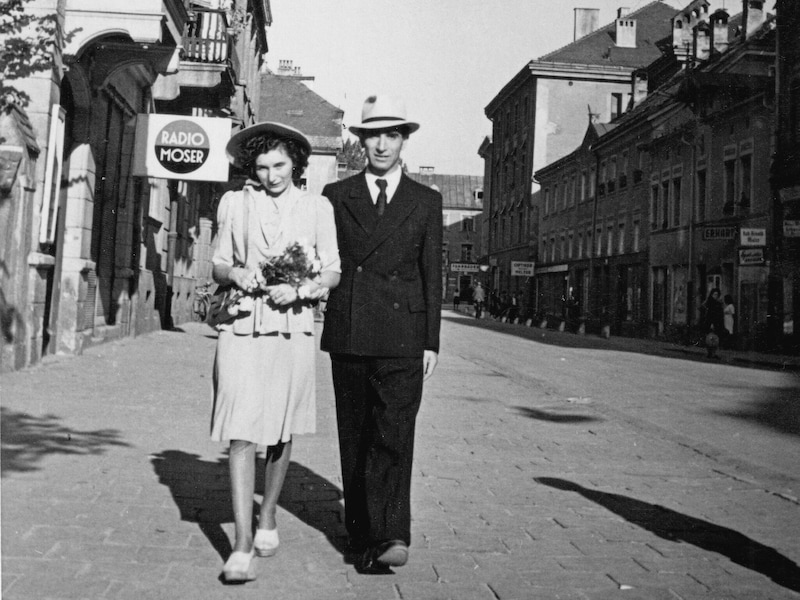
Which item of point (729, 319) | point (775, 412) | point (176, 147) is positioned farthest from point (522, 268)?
point (775, 412)

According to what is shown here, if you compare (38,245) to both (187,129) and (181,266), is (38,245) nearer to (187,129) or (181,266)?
(187,129)

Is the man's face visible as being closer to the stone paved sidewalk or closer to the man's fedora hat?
the man's fedora hat

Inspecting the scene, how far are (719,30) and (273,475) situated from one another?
3922 centimetres

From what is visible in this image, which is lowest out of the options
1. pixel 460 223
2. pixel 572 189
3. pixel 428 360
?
pixel 428 360

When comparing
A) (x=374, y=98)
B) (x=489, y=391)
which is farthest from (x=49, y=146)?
(x=374, y=98)

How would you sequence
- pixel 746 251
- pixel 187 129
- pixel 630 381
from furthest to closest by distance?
pixel 746 251, pixel 187 129, pixel 630 381

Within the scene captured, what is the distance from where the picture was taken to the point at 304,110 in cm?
6350

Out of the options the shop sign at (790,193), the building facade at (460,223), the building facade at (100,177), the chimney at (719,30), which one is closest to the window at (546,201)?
the chimney at (719,30)

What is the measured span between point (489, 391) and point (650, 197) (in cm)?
2973

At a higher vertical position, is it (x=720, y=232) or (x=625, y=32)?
(x=625, y=32)

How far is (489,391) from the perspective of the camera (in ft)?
40.7

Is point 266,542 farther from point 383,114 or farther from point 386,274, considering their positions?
point 383,114

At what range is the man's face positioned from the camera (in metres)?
4.32

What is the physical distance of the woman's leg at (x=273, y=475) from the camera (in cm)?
422
